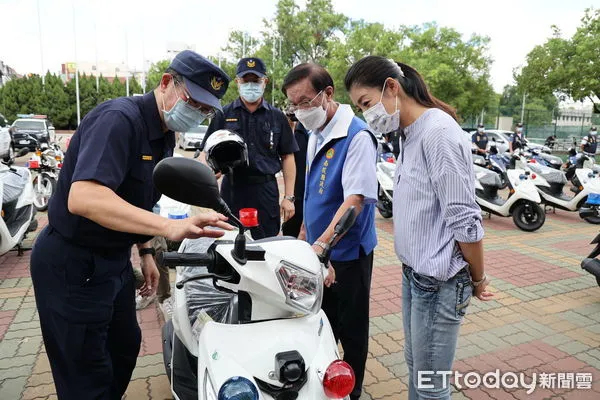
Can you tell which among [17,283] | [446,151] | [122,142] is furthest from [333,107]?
[17,283]

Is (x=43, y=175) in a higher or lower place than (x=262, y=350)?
lower

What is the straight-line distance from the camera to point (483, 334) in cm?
366

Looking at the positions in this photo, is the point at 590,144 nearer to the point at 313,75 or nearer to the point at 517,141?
the point at 517,141

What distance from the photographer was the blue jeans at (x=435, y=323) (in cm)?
175

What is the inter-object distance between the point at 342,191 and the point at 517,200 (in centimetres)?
583

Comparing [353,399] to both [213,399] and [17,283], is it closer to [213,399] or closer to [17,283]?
[213,399]

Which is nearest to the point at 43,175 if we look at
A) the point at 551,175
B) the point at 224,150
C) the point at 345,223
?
→ the point at 224,150

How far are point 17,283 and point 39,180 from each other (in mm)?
3947

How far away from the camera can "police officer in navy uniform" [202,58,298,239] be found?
3516mm

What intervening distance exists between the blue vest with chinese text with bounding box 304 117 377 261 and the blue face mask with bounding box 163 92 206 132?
76cm

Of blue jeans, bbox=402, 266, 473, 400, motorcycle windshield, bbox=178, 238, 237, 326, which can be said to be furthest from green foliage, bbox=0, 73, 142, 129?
blue jeans, bbox=402, 266, 473, 400

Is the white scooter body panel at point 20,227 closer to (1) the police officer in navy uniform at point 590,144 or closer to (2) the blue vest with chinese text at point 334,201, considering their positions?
(2) the blue vest with chinese text at point 334,201

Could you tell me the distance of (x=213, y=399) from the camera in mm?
1357

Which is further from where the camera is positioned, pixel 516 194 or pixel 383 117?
pixel 516 194
